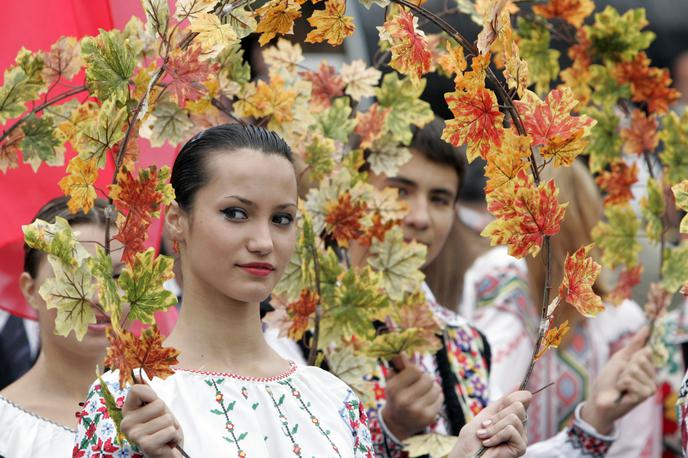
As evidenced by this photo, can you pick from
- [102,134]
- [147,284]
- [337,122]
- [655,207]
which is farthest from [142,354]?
[655,207]

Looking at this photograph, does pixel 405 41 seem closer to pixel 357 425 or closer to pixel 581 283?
pixel 581 283

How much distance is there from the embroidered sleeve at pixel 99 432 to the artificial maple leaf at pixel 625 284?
79.9 inches

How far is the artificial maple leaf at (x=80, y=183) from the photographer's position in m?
2.64

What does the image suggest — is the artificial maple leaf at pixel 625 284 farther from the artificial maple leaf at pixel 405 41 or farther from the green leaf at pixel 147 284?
the green leaf at pixel 147 284

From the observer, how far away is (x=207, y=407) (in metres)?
2.63

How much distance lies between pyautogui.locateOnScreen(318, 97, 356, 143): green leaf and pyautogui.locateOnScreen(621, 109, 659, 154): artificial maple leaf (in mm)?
958

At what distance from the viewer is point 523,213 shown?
2676mm

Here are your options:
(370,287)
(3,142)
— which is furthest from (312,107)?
(3,142)

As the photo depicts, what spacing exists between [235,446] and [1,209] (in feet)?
→ 4.26

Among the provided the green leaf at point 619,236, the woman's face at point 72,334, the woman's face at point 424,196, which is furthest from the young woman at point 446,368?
the woman's face at point 72,334

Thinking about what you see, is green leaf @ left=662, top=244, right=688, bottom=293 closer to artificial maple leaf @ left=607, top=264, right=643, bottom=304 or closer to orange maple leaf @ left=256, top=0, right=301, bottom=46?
artificial maple leaf @ left=607, top=264, right=643, bottom=304

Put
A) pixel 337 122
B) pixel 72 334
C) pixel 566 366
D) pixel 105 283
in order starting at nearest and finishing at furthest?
pixel 105 283, pixel 72 334, pixel 337 122, pixel 566 366

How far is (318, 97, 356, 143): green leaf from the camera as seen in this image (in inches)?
144

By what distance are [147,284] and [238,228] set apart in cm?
27
